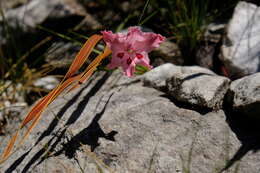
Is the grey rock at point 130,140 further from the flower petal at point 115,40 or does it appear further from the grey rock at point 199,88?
the flower petal at point 115,40

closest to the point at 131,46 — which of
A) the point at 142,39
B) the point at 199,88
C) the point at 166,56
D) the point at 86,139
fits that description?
the point at 142,39

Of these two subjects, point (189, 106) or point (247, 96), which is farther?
point (189, 106)

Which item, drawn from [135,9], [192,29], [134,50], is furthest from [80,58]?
[135,9]

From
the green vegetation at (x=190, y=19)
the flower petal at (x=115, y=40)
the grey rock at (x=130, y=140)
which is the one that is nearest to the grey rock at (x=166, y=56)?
the green vegetation at (x=190, y=19)

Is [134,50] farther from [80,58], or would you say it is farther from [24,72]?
[24,72]

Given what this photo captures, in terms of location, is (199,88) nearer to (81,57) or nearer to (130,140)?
(130,140)

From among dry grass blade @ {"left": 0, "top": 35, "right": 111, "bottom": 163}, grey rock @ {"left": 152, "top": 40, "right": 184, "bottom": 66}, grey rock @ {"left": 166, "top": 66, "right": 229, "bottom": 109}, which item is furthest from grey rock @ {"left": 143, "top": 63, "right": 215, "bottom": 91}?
dry grass blade @ {"left": 0, "top": 35, "right": 111, "bottom": 163}

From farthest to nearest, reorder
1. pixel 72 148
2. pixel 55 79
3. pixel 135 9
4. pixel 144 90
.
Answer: pixel 135 9 → pixel 55 79 → pixel 144 90 → pixel 72 148
